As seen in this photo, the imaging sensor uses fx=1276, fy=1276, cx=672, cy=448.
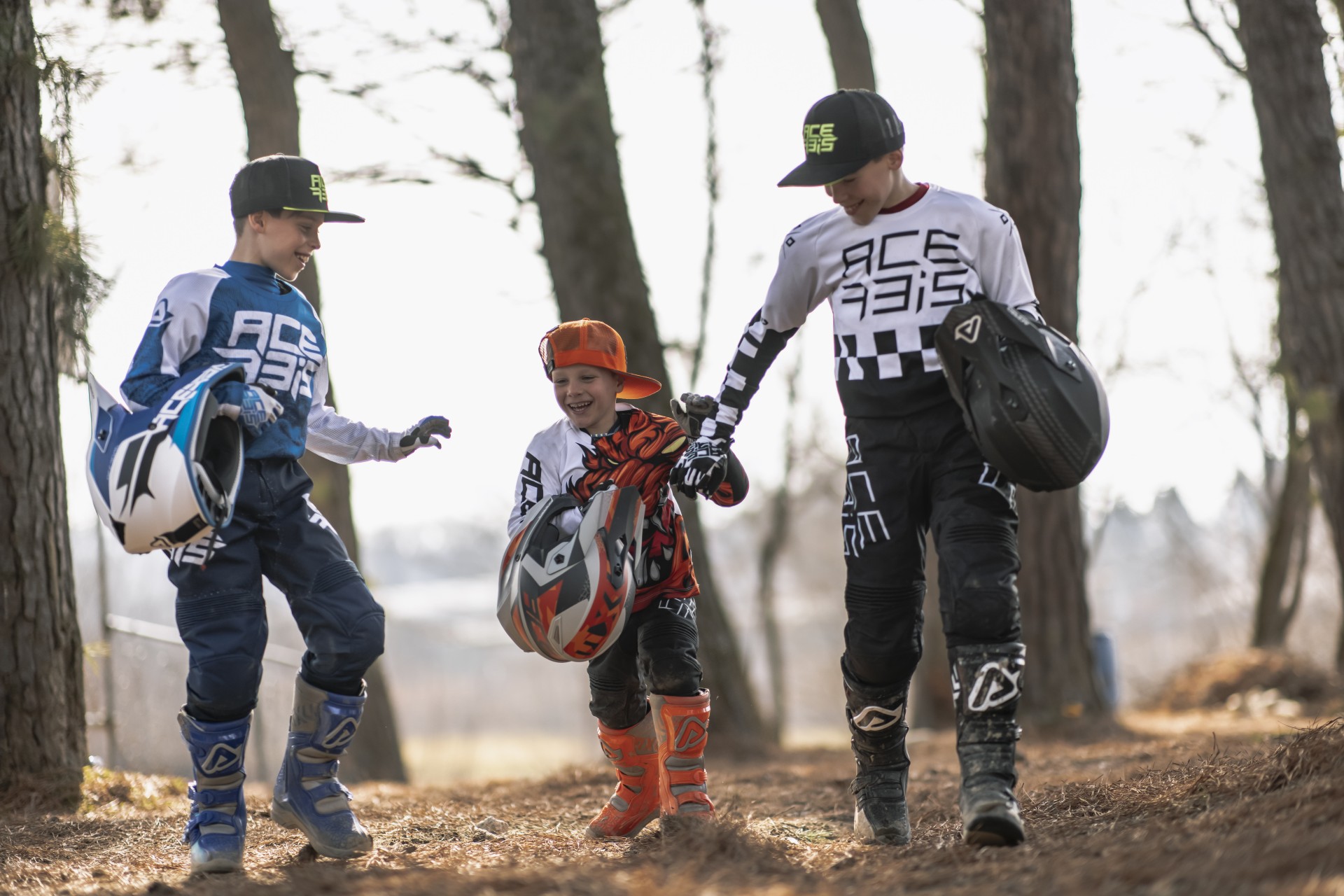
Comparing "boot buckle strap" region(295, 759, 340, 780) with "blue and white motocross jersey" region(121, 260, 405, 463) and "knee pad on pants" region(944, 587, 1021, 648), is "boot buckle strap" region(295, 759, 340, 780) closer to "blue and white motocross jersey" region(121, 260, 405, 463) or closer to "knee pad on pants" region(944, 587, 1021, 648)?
"blue and white motocross jersey" region(121, 260, 405, 463)

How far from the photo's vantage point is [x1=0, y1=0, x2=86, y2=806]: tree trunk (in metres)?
4.99

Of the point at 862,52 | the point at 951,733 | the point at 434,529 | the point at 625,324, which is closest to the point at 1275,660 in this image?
the point at 951,733

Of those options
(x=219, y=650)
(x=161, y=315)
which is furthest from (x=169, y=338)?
(x=219, y=650)

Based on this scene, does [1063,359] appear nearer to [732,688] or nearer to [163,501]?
[163,501]

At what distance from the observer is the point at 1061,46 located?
7980mm

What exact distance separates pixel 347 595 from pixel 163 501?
0.64 m

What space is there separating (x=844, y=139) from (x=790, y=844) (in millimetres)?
2108

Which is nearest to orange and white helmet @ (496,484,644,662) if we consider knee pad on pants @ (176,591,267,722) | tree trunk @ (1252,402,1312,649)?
knee pad on pants @ (176,591,267,722)

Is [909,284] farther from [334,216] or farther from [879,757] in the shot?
[334,216]

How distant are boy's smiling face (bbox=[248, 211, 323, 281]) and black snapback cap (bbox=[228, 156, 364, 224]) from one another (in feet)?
0.10

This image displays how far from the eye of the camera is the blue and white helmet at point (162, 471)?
11.3 feet

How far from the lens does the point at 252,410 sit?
12.0ft

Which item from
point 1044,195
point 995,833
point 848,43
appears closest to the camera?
point 995,833

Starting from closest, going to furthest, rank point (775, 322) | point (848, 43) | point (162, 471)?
point (162, 471) → point (775, 322) → point (848, 43)
